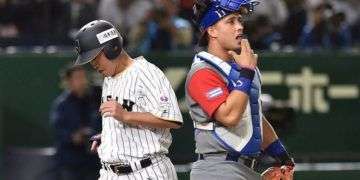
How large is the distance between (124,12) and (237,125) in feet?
17.5

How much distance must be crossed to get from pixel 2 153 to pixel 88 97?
101 cm

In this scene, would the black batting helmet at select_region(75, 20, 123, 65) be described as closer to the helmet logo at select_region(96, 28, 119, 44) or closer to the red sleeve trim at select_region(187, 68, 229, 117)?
the helmet logo at select_region(96, 28, 119, 44)

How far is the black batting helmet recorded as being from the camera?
519cm

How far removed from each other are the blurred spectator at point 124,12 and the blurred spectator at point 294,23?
144 cm

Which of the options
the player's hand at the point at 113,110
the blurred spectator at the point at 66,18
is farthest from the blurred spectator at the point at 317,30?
the player's hand at the point at 113,110

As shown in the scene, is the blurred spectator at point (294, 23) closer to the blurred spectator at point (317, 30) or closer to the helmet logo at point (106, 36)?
the blurred spectator at point (317, 30)

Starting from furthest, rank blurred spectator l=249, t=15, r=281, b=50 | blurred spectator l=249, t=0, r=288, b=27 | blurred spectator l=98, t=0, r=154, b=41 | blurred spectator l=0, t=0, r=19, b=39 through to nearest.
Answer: blurred spectator l=249, t=0, r=288, b=27, blurred spectator l=249, t=15, r=281, b=50, blurred spectator l=98, t=0, r=154, b=41, blurred spectator l=0, t=0, r=19, b=39

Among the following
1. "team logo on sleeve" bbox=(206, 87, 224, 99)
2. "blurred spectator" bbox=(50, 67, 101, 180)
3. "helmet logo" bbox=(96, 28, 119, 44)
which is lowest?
"blurred spectator" bbox=(50, 67, 101, 180)

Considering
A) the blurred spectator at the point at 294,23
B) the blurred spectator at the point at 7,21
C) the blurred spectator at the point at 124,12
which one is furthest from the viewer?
the blurred spectator at the point at 294,23

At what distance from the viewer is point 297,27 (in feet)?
33.1

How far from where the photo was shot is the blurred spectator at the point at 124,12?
970cm

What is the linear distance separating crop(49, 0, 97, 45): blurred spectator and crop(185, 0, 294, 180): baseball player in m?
4.69

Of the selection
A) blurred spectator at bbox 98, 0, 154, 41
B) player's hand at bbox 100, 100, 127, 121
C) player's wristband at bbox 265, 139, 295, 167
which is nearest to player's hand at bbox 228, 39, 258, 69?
player's wristband at bbox 265, 139, 295, 167

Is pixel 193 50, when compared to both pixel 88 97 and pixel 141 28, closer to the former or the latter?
pixel 141 28
